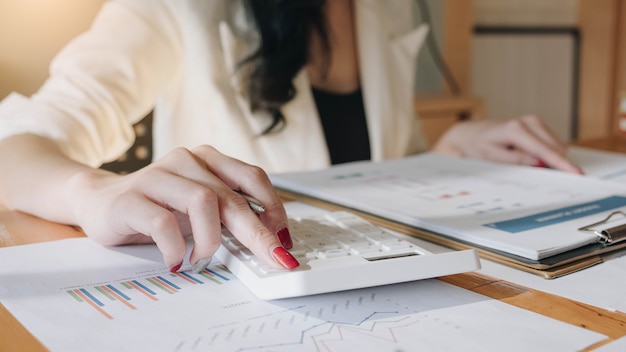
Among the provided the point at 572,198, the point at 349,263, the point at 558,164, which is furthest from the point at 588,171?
the point at 349,263

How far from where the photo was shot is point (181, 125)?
1.29 meters

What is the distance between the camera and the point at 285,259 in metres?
0.44

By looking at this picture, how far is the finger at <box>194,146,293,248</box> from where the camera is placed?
510 millimetres

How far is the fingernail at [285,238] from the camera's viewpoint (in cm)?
50

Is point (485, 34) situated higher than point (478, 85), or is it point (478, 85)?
point (485, 34)

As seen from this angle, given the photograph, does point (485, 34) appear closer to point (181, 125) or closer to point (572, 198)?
point (181, 125)

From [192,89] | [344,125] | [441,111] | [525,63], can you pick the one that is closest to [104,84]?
[192,89]

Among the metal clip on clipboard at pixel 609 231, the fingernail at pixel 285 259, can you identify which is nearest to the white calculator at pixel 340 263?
the fingernail at pixel 285 259

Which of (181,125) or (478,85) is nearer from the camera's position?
(181,125)

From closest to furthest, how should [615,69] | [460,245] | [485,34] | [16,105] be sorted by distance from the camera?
1. [460,245]
2. [16,105]
3. [485,34]
4. [615,69]

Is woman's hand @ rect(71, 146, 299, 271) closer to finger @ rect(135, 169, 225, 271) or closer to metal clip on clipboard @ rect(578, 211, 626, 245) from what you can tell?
finger @ rect(135, 169, 225, 271)

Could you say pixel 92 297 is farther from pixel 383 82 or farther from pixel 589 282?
pixel 383 82

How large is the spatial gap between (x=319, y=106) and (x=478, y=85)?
1.65 m

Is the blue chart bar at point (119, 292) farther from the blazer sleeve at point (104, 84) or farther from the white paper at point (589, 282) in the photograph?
the blazer sleeve at point (104, 84)
